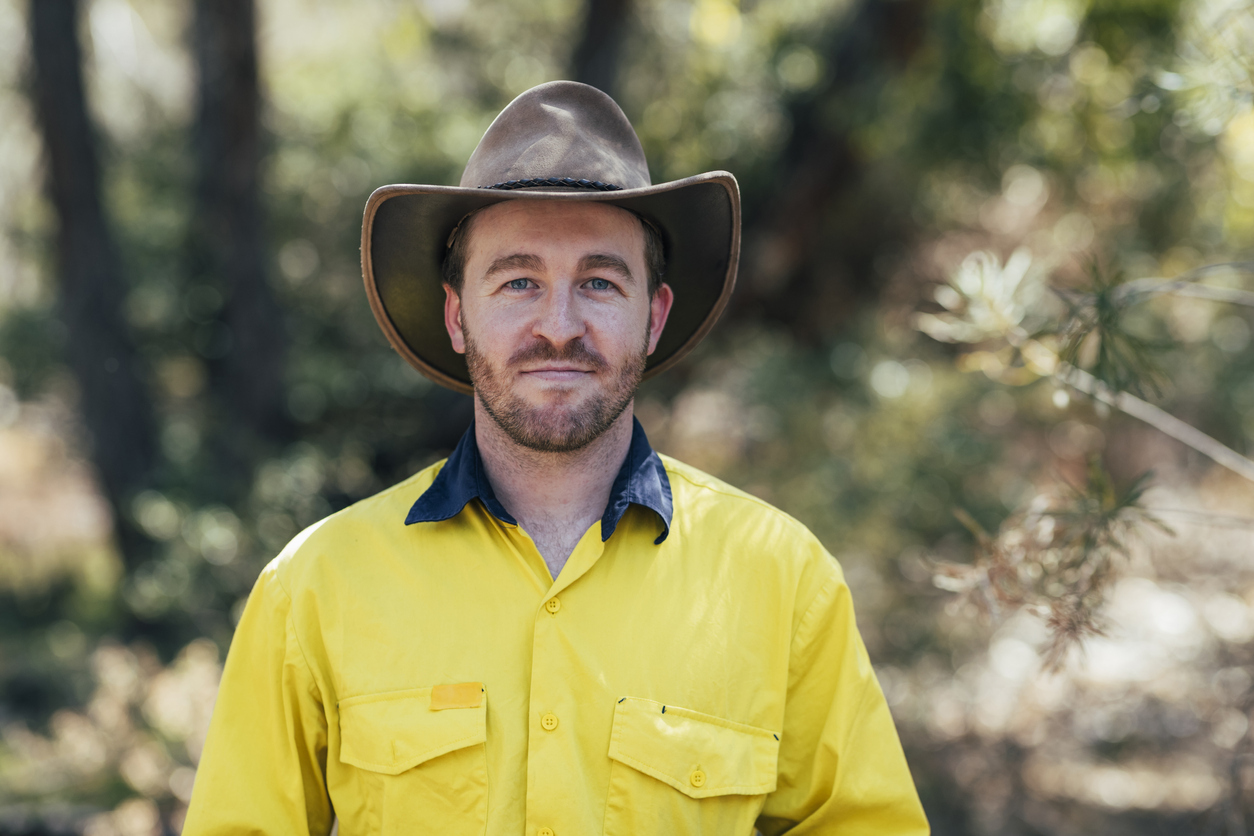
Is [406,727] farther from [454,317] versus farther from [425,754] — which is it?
[454,317]

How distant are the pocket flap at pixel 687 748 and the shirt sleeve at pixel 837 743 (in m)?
0.14

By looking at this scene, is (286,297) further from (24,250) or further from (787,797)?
(787,797)

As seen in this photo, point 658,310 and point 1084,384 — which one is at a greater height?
point 658,310

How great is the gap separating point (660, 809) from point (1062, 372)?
5.35 ft

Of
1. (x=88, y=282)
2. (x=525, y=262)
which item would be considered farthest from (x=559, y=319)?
(x=88, y=282)

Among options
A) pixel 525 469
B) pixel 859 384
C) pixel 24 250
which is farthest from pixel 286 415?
pixel 525 469

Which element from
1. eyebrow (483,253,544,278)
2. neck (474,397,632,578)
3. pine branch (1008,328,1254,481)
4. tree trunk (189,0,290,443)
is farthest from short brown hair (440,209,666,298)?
tree trunk (189,0,290,443)

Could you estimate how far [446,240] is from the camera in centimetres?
207

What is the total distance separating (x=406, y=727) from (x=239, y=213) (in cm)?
546

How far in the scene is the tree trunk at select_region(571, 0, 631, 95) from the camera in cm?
633

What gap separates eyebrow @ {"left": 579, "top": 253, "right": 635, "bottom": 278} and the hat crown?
0.50 feet

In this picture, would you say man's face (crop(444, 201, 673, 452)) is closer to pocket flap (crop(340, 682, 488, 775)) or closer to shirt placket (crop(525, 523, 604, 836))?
Answer: shirt placket (crop(525, 523, 604, 836))

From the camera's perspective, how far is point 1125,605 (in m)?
6.42

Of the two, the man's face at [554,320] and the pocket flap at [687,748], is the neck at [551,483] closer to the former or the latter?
the man's face at [554,320]
